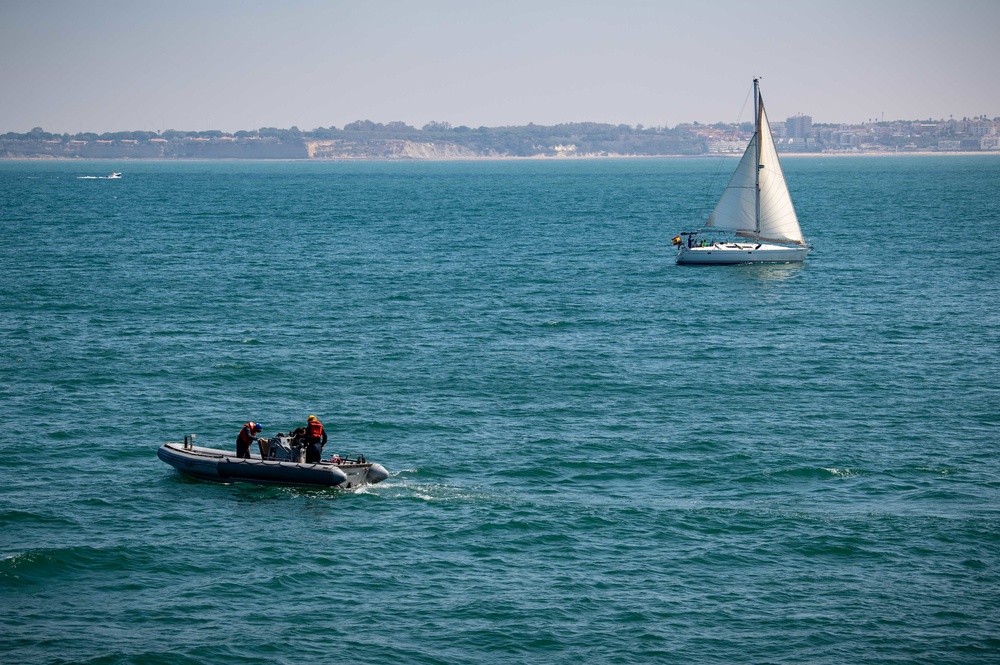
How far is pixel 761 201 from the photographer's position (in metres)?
105

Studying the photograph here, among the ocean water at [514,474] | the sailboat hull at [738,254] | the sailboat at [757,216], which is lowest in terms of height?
the ocean water at [514,474]

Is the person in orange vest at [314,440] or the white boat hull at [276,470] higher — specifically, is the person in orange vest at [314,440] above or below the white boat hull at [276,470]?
above

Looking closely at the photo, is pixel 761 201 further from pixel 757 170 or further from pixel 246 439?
pixel 246 439

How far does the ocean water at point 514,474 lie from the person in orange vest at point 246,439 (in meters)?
1.57

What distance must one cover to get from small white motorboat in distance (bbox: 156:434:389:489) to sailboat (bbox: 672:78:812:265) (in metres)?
66.3

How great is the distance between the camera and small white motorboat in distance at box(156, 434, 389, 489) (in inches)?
1725

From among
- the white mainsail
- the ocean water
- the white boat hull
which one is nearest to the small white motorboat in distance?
the white boat hull

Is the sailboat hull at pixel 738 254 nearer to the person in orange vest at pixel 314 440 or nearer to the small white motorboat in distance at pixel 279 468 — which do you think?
the small white motorboat in distance at pixel 279 468

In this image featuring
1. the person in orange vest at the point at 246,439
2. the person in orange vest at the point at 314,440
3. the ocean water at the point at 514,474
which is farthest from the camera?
the person in orange vest at the point at 246,439

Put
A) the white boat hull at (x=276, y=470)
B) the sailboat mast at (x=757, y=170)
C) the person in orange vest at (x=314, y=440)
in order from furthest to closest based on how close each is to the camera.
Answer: the sailboat mast at (x=757, y=170)
the person in orange vest at (x=314, y=440)
the white boat hull at (x=276, y=470)

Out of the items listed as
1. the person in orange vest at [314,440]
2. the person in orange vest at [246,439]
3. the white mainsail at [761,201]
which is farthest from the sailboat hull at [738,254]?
the person in orange vest at [246,439]

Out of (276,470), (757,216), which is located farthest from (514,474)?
(757,216)

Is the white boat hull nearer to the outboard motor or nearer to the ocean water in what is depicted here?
the outboard motor

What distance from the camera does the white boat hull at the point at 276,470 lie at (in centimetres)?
4375
